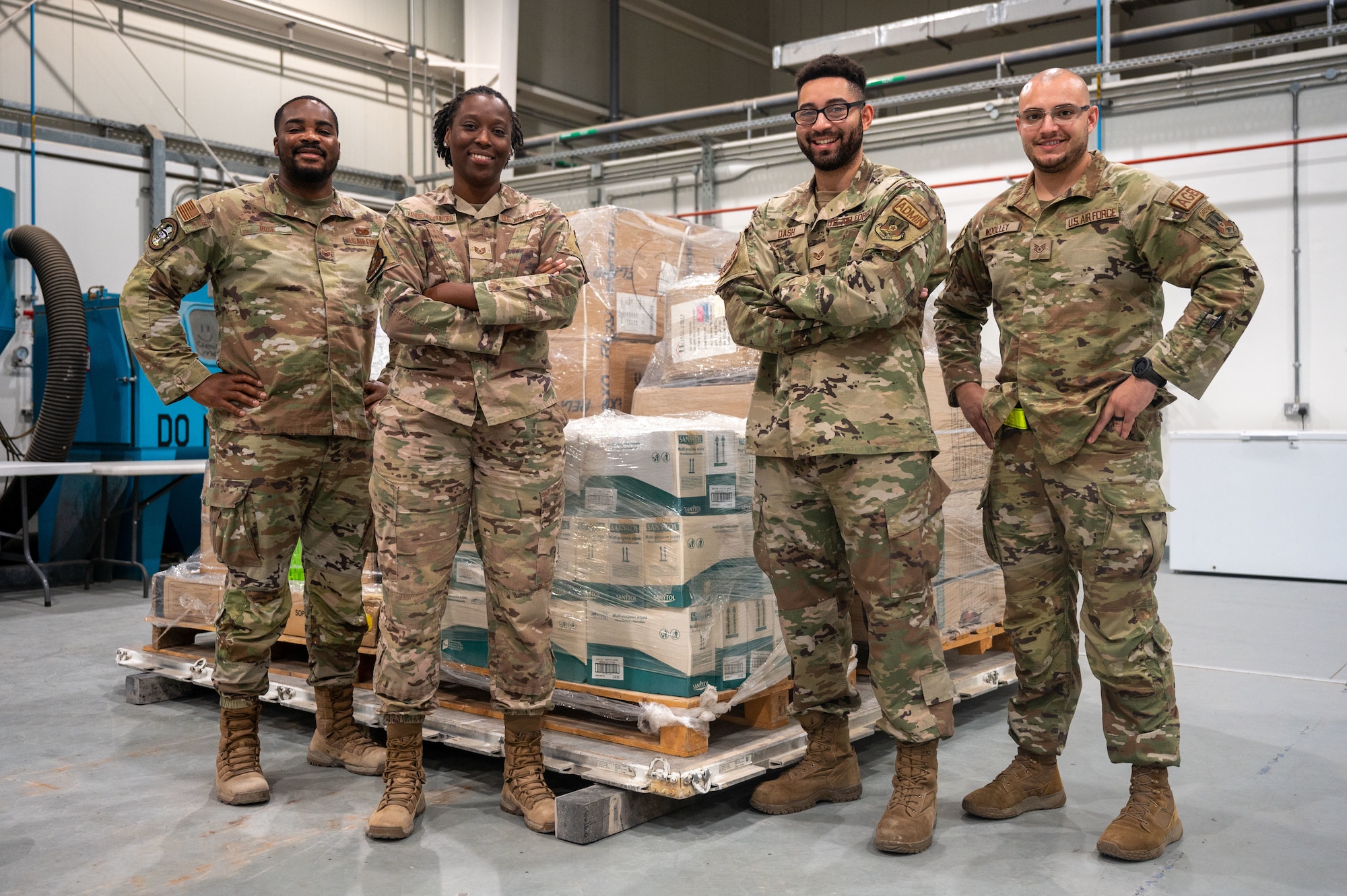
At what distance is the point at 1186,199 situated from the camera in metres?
2.51

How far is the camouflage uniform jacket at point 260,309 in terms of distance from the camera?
310cm

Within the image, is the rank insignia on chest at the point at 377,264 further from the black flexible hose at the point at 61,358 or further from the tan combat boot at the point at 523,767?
the black flexible hose at the point at 61,358

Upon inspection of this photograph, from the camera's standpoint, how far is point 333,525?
3252mm

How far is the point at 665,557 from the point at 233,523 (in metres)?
1.27

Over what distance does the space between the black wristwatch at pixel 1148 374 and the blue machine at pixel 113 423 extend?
616cm

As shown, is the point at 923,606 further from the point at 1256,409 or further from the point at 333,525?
the point at 1256,409

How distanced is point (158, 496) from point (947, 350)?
602cm

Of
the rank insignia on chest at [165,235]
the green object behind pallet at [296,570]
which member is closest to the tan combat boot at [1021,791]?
the green object behind pallet at [296,570]

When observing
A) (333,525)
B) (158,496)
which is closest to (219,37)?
(158,496)

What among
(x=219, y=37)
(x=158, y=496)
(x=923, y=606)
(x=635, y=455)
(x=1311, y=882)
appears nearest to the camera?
(x=1311, y=882)

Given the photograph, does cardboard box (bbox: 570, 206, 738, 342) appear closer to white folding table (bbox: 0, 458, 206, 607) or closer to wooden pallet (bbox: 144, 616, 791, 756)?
wooden pallet (bbox: 144, 616, 791, 756)

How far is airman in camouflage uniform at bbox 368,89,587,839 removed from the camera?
272 cm

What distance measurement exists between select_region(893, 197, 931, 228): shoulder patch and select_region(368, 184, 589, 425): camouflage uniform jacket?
2.85 ft

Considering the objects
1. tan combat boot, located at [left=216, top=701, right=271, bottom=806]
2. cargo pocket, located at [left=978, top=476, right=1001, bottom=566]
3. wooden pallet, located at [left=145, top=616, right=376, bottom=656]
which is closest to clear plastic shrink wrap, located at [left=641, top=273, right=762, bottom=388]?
cargo pocket, located at [left=978, top=476, right=1001, bottom=566]
